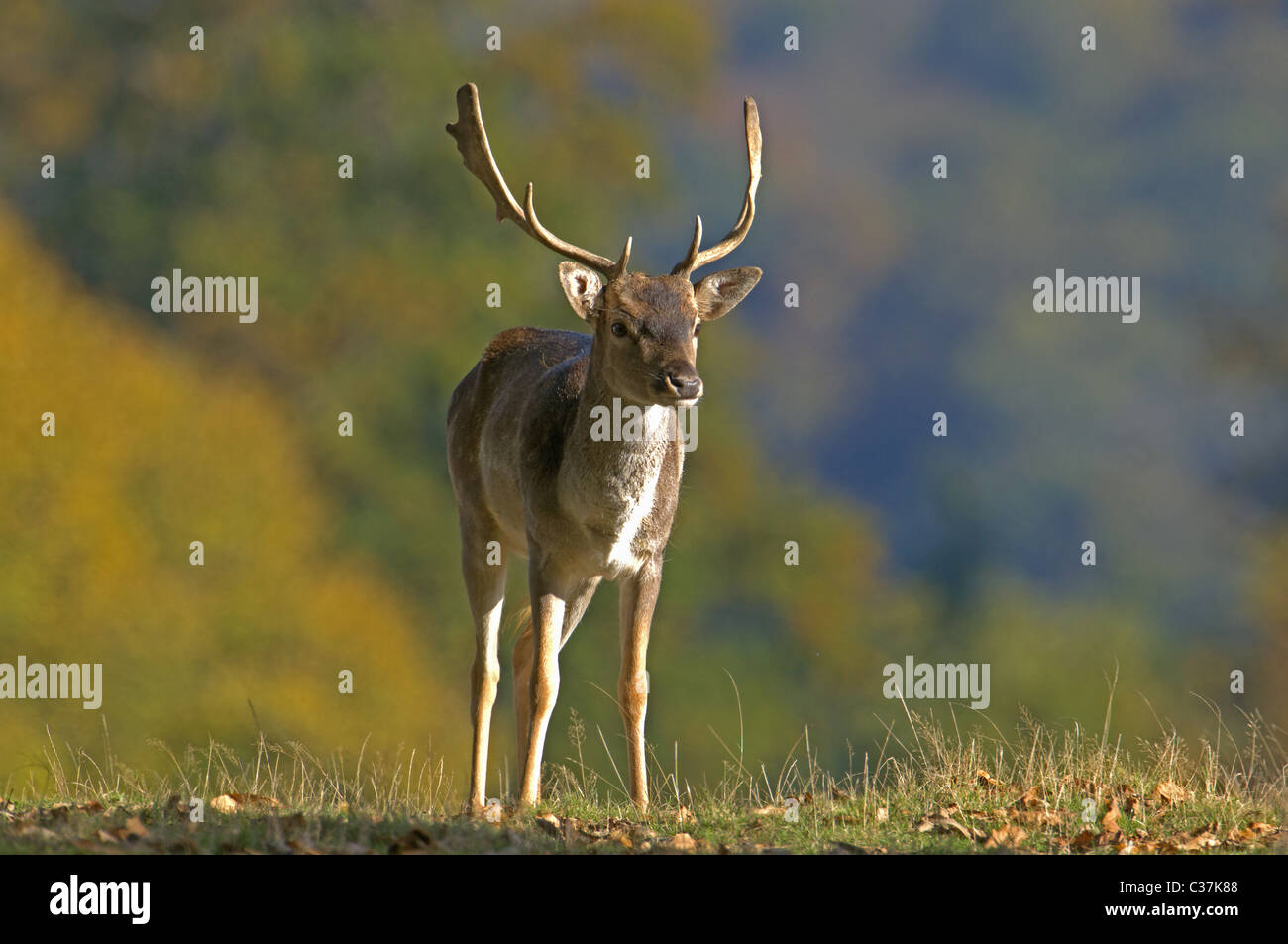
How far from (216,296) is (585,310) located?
82.1 ft

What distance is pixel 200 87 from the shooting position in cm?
3569

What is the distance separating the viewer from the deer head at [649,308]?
24.7ft

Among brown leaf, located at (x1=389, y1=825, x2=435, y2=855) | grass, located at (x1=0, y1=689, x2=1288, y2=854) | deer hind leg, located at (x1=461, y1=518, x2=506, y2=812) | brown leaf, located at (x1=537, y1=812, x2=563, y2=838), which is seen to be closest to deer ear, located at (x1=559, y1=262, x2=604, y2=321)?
deer hind leg, located at (x1=461, y1=518, x2=506, y2=812)

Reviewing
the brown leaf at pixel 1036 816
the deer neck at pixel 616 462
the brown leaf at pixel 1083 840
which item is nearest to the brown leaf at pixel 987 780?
the brown leaf at pixel 1036 816

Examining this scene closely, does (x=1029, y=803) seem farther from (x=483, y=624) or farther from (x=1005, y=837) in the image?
(x=483, y=624)

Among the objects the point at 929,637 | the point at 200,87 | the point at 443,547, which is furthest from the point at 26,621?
the point at 929,637

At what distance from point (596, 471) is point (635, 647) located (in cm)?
89

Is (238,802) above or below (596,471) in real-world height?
below

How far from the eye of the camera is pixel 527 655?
8.89m

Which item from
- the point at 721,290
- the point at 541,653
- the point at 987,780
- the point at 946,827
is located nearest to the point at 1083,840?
the point at 946,827

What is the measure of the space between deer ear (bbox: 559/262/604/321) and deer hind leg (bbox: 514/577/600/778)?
137 centimetres

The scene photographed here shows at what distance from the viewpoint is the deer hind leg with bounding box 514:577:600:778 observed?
8594mm

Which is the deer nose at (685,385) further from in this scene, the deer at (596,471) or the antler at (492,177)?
the antler at (492,177)

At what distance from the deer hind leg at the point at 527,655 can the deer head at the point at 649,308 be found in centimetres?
123
